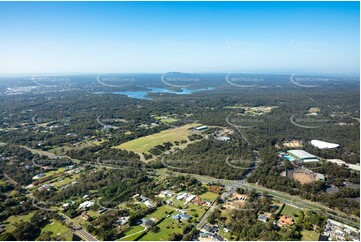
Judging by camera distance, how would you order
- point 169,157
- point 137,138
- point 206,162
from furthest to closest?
point 137,138 → point 169,157 → point 206,162

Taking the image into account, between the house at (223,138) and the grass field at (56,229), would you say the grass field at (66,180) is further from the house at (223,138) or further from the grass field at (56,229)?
the house at (223,138)

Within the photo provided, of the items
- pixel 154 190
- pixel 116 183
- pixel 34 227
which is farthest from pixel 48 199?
pixel 154 190

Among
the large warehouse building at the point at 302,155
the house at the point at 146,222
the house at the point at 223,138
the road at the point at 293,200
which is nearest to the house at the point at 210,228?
the house at the point at 146,222

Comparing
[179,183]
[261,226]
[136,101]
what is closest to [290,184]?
[261,226]

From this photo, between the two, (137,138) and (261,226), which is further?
(137,138)

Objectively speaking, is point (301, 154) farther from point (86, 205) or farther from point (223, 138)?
point (86, 205)

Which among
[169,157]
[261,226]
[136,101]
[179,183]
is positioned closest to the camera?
[261,226]

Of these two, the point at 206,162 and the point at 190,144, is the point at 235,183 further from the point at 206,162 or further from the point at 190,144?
the point at 190,144

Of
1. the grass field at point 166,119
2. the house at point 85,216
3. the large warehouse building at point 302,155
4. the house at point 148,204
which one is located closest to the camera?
the house at point 85,216
